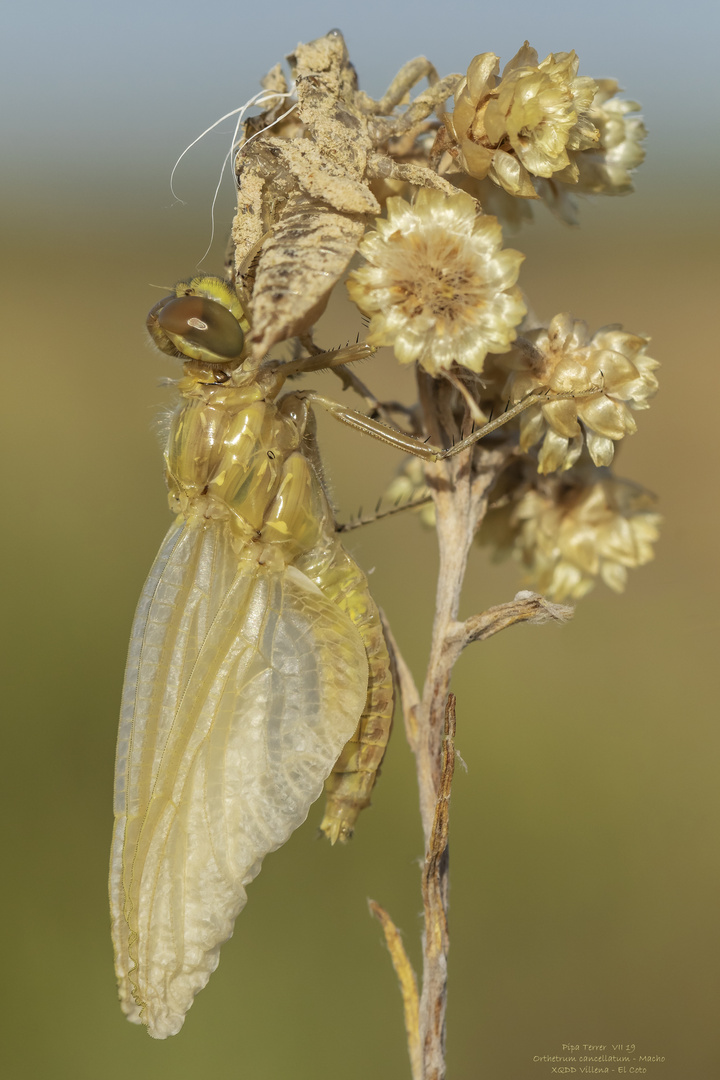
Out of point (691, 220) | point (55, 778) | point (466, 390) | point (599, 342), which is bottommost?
point (55, 778)

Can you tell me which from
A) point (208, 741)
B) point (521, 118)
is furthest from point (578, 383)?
point (208, 741)

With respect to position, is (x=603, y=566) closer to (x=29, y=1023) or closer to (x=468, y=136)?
(x=468, y=136)

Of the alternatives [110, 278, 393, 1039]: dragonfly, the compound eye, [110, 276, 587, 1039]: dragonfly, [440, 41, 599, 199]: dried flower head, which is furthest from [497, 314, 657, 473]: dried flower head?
the compound eye

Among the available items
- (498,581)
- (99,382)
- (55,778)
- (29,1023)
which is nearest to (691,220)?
(498,581)

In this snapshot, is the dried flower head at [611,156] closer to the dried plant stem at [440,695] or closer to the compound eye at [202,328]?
the dried plant stem at [440,695]

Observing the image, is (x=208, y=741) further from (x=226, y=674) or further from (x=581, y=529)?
(x=581, y=529)

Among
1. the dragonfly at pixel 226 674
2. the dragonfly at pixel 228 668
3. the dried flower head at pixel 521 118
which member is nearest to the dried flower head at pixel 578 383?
the dragonfly at pixel 228 668
